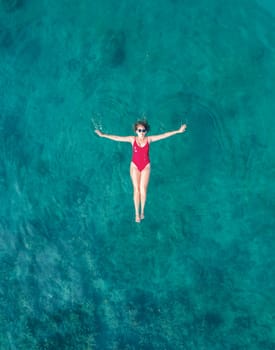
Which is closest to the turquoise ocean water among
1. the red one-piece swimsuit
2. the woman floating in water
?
the woman floating in water

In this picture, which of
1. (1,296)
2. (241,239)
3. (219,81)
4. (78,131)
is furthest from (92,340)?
(219,81)

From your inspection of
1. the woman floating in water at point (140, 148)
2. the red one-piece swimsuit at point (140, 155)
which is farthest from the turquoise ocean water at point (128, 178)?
the red one-piece swimsuit at point (140, 155)

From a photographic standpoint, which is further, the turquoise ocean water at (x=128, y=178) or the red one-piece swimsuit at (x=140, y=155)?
the turquoise ocean water at (x=128, y=178)

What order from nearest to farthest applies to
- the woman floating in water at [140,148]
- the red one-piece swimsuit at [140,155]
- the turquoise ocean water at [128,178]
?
the woman floating in water at [140,148] → the red one-piece swimsuit at [140,155] → the turquoise ocean water at [128,178]

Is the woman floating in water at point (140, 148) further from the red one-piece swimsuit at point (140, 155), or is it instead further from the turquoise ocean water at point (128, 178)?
the turquoise ocean water at point (128, 178)

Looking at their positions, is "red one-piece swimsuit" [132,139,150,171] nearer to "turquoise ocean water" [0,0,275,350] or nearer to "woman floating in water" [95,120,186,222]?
"woman floating in water" [95,120,186,222]

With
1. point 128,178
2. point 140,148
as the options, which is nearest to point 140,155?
point 140,148

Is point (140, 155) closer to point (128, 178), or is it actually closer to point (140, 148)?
point (140, 148)
